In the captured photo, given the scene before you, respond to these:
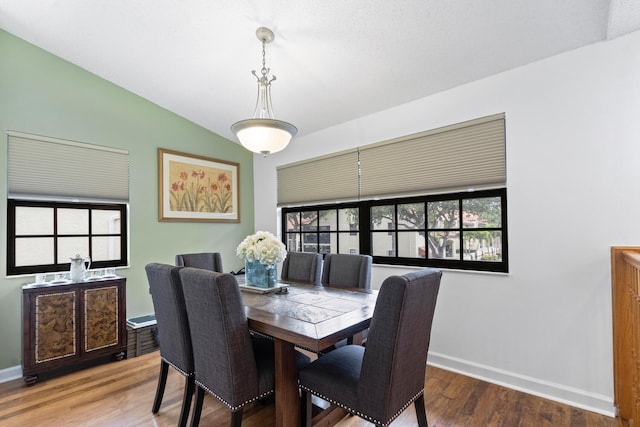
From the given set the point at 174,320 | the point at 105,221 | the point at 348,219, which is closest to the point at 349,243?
the point at 348,219

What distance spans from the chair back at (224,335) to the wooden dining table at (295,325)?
12cm

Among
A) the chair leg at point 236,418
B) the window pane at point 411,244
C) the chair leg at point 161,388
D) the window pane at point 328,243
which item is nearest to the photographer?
the chair leg at point 236,418

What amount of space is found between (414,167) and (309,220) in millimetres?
1645

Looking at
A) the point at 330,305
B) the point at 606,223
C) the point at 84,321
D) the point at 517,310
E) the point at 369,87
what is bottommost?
the point at 84,321

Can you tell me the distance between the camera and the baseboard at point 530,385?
6.73 feet

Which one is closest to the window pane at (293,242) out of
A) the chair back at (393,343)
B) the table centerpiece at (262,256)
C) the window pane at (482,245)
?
the table centerpiece at (262,256)

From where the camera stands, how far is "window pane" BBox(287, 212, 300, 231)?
4.27 m

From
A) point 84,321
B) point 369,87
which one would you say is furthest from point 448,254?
point 84,321

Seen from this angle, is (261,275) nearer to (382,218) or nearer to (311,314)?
(311,314)

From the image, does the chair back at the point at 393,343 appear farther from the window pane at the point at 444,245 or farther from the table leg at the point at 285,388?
the window pane at the point at 444,245

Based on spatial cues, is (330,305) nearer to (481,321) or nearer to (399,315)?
(399,315)

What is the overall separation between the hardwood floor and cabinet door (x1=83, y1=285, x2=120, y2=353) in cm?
30

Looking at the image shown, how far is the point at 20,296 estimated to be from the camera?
2.75 meters

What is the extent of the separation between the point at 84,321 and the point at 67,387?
52 centimetres
